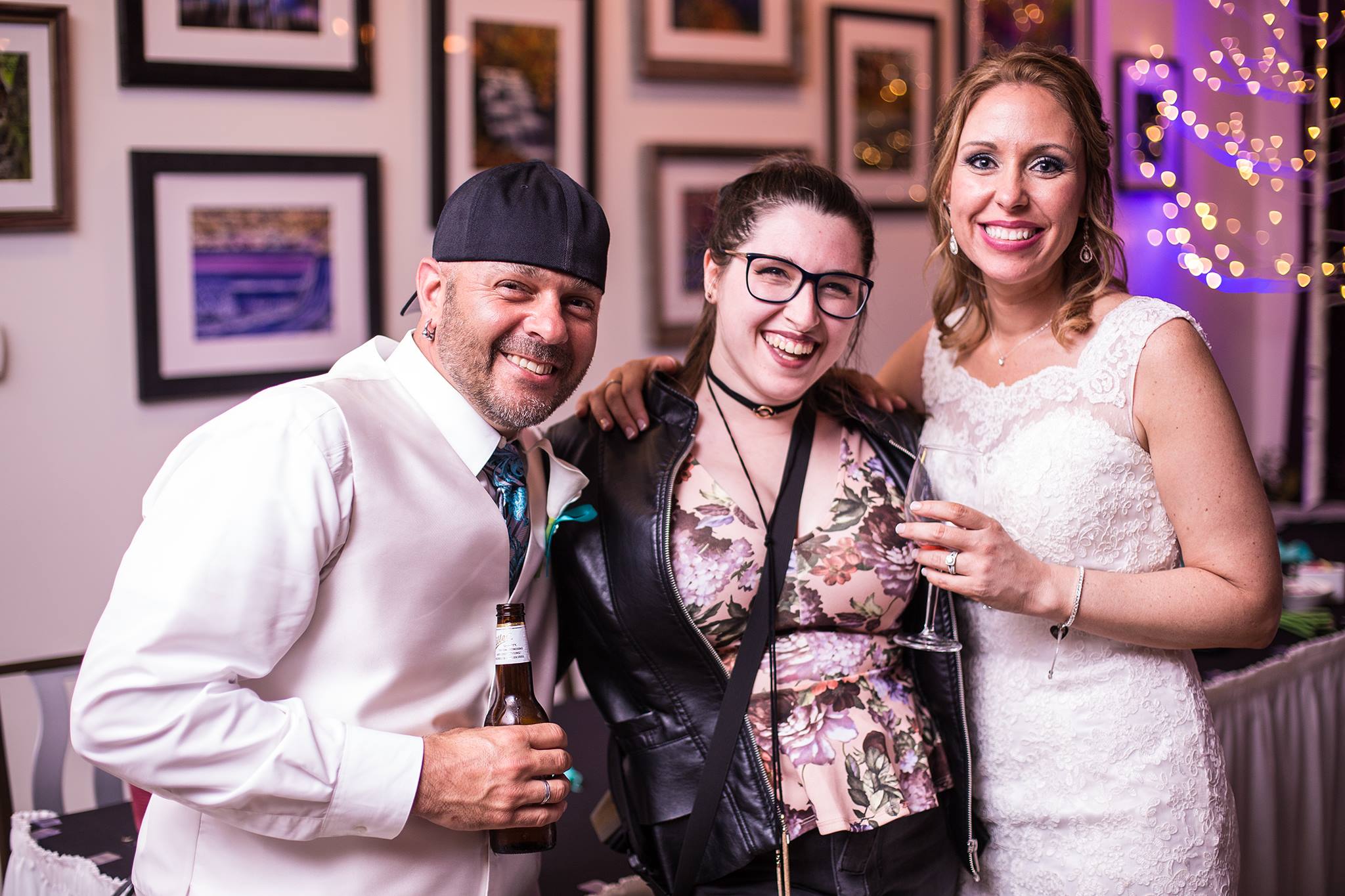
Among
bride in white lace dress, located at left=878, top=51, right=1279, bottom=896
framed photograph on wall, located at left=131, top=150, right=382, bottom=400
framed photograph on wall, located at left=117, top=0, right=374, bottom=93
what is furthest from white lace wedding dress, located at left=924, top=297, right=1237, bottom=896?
framed photograph on wall, located at left=117, top=0, right=374, bottom=93

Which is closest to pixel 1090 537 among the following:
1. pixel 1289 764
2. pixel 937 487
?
pixel 937 487

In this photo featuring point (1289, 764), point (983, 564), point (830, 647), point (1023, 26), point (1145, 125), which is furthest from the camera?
point (1145, 125)

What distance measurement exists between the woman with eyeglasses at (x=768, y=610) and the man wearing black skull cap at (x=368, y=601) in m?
0.16

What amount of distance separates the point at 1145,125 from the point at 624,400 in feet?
14.2

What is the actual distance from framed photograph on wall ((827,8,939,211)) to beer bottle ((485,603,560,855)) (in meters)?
3.30

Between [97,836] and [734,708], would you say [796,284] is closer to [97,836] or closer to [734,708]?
[734,708]

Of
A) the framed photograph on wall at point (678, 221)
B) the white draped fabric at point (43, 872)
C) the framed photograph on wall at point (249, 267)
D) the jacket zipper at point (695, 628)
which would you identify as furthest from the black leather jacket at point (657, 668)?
the framed photograph on wall at point (678, 221)

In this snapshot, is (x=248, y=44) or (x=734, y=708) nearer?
(x=734, y=708)

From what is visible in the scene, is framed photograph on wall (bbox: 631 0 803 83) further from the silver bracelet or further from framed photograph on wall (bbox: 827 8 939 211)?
the silver bracelet

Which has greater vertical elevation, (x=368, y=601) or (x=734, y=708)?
(x=368, y=601)

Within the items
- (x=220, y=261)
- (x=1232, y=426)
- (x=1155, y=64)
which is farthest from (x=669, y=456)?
(x=1155, y=64)

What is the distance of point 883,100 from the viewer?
15.1 feet

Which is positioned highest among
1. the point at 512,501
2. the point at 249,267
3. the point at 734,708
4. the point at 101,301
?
the point at 249,267

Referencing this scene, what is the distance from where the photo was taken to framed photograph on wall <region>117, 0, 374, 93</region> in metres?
3.09
